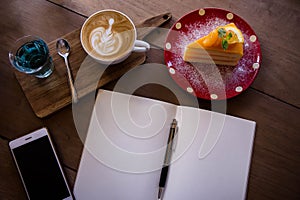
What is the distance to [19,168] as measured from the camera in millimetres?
901

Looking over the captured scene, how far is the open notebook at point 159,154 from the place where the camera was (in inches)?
35.4

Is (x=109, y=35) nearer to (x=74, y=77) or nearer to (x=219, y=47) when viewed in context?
(x=74, y=77)

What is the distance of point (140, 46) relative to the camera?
0.93 meters

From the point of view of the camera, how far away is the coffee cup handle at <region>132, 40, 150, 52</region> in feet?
3.00

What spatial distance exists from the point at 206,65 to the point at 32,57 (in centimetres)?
49

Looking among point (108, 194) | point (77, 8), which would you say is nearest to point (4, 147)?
point (108, 194)

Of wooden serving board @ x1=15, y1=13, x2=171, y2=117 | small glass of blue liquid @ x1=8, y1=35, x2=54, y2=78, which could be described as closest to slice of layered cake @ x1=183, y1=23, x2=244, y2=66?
wooden serving board @ x1=15, y1=13, x2=171, y2=117

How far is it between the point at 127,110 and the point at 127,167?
0.15m

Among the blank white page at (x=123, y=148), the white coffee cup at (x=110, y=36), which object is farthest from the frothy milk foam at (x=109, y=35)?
the blank white page at (x=123, y=148)

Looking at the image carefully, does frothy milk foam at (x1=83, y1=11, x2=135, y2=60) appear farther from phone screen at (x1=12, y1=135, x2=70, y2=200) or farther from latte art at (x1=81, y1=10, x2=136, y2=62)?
phone screen at (x1=12, y1=135, x2=70, y2=200)

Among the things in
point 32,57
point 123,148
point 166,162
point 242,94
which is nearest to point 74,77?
point 32,57

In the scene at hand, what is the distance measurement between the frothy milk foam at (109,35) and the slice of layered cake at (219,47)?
177 mm

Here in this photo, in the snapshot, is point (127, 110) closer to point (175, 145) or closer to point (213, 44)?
point (175, 145)

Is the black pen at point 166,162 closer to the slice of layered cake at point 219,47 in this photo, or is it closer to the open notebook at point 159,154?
the open notebook at point 159,154
